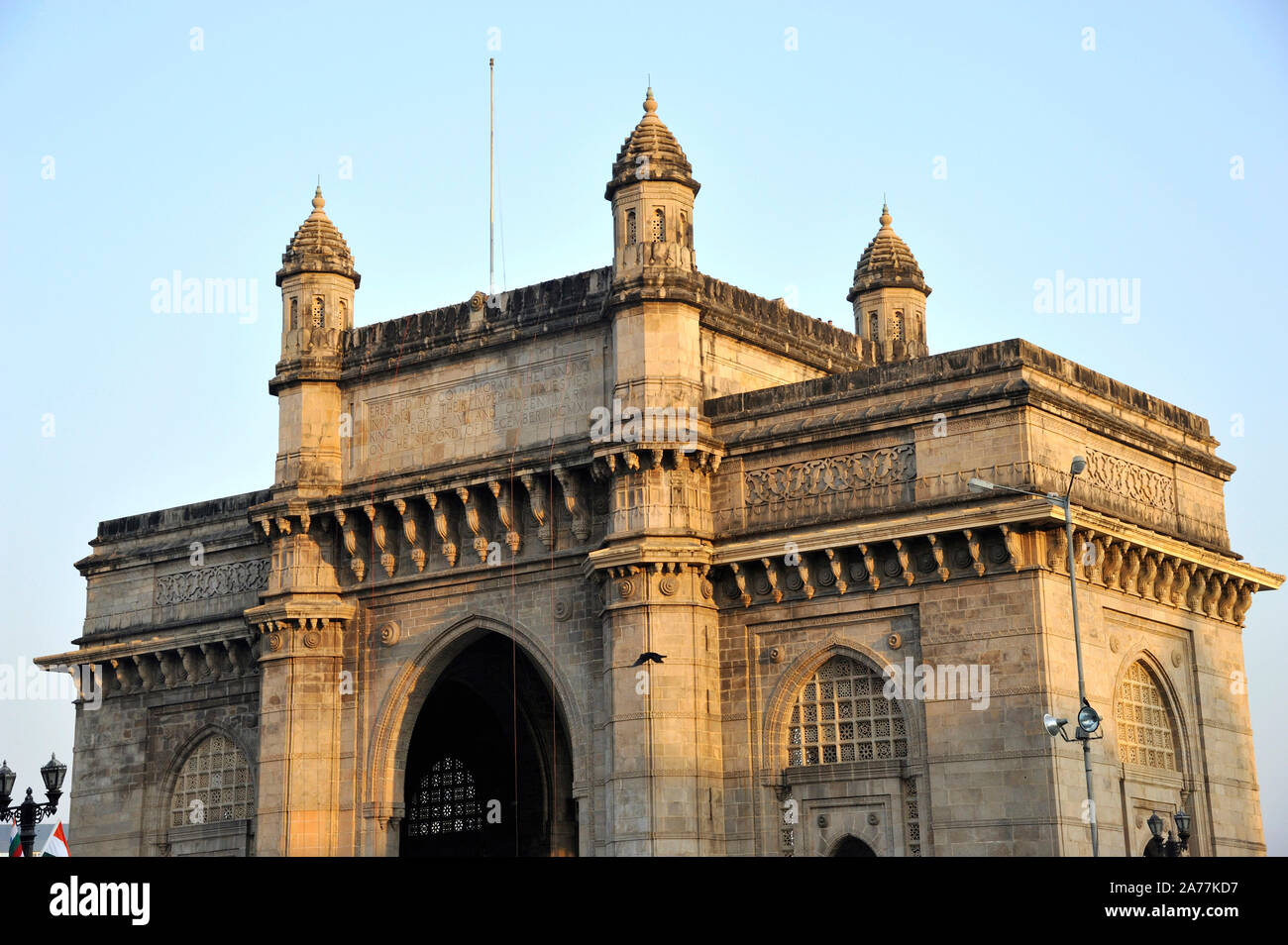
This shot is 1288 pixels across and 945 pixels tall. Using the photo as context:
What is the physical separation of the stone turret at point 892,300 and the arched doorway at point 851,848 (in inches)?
481

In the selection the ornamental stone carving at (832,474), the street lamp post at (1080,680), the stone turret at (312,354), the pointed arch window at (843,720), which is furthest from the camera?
the stone turret at (312,354)

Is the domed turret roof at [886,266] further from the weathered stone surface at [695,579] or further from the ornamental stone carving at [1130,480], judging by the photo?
the ornamental stone carving at [1130,480]

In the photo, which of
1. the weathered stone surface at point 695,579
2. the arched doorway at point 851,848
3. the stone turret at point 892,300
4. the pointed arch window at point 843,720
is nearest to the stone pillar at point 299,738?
the weathered stone surface at point 695,579

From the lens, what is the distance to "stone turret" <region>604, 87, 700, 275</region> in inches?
1298

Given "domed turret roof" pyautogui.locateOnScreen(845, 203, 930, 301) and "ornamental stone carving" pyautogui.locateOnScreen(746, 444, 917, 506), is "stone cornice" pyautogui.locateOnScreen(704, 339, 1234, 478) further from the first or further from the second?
"domed turret roof" pyautogui.locateOnScreen(845, 203, 930, 301)

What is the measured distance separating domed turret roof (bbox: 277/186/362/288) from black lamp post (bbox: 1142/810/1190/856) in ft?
62.1

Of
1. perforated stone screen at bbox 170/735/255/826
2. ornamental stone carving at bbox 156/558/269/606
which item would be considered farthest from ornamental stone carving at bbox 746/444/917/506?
perforated stone screen at bbox 170/735/255/826

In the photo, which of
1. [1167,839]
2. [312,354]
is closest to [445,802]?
[312,354]

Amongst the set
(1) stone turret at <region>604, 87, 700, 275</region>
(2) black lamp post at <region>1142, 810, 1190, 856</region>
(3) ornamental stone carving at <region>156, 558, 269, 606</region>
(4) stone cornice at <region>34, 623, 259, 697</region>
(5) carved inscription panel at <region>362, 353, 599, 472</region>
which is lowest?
(2) black lamp post at <region>1142, 810, 1190, 856</region>

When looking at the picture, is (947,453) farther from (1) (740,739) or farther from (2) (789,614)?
(1) (740,739)

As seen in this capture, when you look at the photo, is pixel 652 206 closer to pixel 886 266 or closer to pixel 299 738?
pixel 886 266

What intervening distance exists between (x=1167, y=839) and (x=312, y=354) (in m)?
18.5

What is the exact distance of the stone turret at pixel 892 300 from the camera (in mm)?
39281
